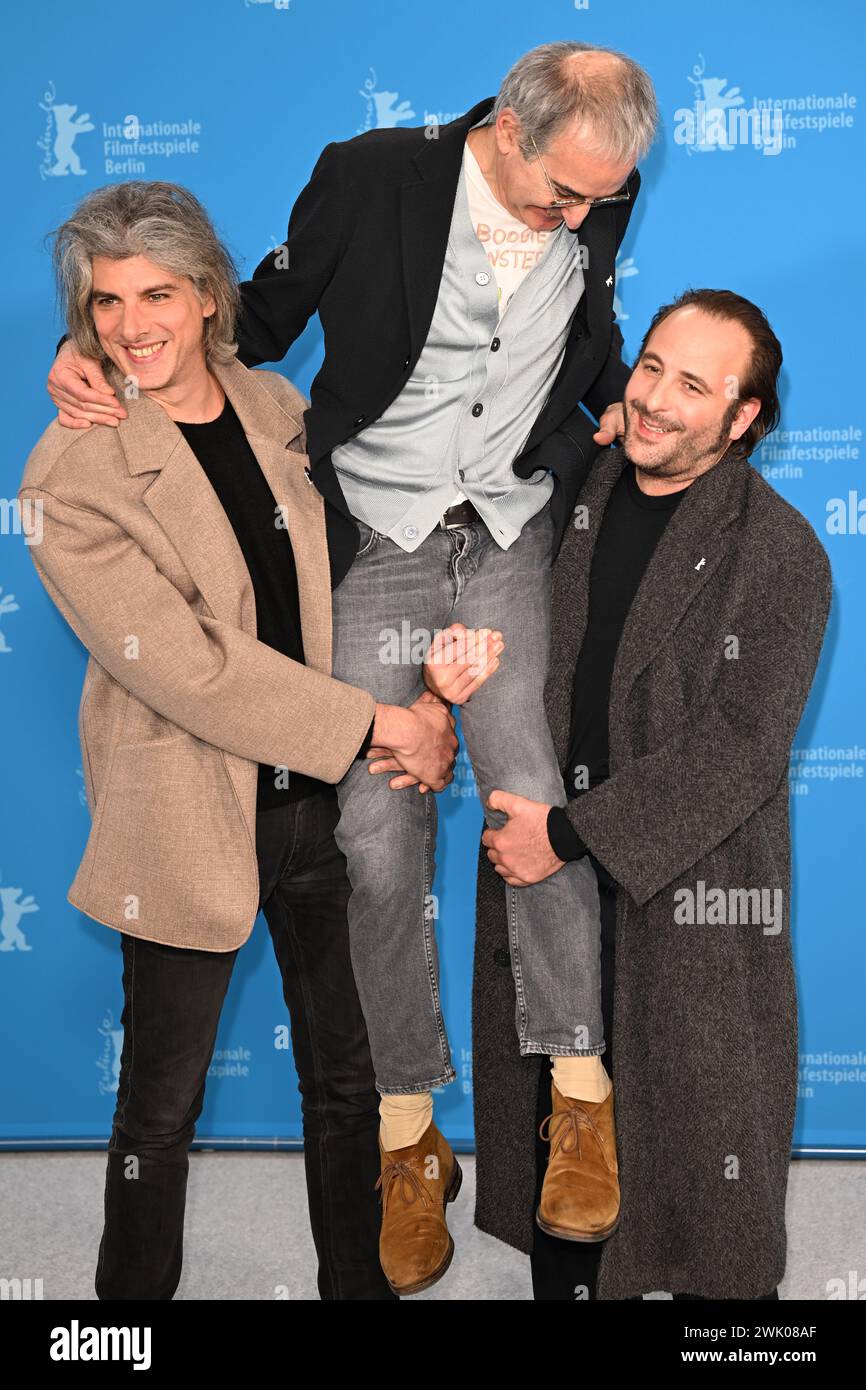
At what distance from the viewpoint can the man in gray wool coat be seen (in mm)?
2037

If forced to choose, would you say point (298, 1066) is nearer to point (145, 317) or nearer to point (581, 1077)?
point (581, 1077)

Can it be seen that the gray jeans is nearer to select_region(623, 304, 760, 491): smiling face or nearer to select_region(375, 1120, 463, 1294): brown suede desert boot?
select_region(375, 1120, 463, 1294): brown suede desert boot

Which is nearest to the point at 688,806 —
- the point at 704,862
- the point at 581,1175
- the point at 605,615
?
the point at 704,862

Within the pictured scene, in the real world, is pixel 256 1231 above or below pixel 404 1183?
below

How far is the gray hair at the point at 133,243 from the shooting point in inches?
77.7

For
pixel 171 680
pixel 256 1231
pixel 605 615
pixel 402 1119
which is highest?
pixel 605 615

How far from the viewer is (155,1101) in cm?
206

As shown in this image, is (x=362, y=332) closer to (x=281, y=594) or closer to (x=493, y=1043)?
(x=281, y=594)

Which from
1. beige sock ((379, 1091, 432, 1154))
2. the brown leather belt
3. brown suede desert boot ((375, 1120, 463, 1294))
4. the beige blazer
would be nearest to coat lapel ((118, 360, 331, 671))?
the beige blazer

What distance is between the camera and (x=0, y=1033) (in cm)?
335

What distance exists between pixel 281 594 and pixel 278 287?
1.68ft

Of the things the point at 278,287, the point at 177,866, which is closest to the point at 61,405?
the point at 278,287

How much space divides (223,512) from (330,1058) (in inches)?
36.9

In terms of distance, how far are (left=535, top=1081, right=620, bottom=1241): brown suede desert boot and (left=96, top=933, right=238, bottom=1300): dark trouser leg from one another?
0.58m
